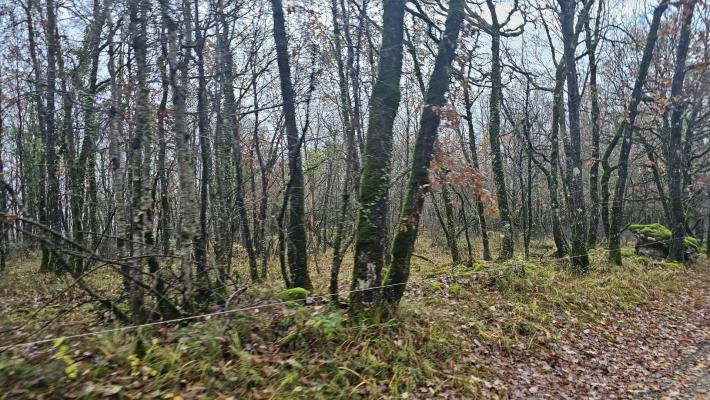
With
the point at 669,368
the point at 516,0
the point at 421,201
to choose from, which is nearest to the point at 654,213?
the point at 516,0

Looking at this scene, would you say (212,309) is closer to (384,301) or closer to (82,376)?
(82,376)

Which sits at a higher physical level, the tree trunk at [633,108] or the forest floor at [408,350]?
the tree trunk at [633,108]

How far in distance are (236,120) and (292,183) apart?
19.4 ft

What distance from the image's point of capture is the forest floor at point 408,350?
3809 mm

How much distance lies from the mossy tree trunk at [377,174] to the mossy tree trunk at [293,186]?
2.06m

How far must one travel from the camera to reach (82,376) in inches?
140

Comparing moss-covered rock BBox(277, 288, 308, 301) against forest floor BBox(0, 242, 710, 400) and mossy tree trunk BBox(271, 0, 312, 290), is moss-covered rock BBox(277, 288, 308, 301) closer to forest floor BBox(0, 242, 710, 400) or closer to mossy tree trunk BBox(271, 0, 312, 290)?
forest floor BBox(0, 242, 710, 400)

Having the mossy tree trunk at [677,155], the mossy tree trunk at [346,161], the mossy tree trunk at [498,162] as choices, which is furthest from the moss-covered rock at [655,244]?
the mossy tree trunk at [346,161]

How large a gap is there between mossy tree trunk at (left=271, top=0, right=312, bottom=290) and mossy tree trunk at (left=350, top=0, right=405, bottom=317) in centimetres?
206

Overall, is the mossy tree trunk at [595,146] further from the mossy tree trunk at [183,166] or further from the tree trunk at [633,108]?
the mossy tree trunk at [183,166]

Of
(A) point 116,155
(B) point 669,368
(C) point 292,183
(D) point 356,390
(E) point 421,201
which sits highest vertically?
(A) point 116,155

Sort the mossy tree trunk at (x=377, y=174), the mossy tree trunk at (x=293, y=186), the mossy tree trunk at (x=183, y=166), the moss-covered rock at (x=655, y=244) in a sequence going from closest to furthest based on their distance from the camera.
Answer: the mossy tree trunk at (x=183, y=166) → the mossy tree trunk at (x=377, y=174) → the mossy tree trunk at (x=293, y=186) → the moss-covered rock at (x=655, y=244)

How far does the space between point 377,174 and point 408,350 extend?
2467 millimetres

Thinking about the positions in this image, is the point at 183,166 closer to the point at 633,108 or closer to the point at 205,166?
the point at 205,166
